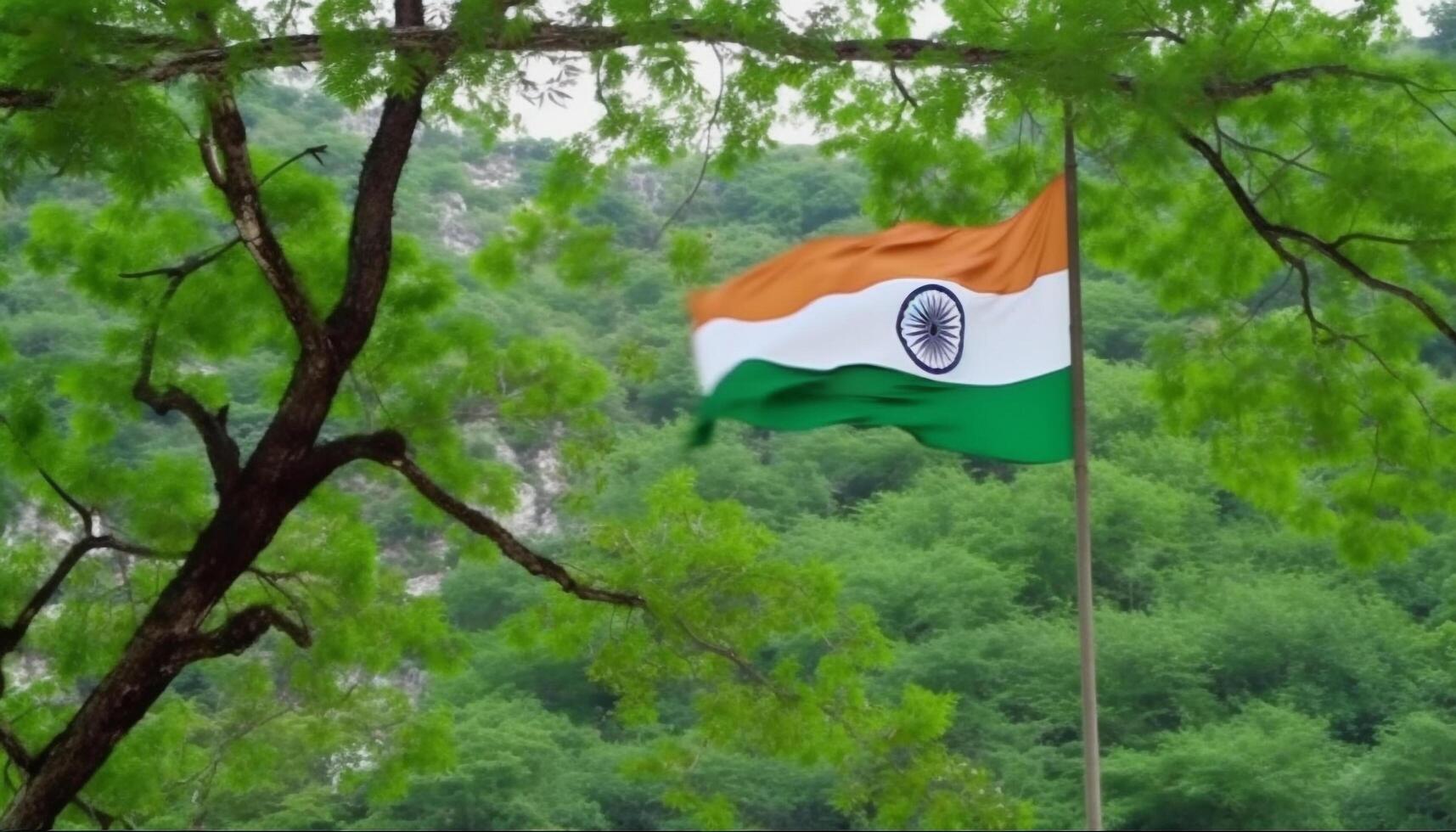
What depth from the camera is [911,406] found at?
456cm

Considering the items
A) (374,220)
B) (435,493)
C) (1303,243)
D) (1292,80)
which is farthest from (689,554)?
(1292,80)

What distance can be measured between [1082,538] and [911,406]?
2.63ft

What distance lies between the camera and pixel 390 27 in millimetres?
5344

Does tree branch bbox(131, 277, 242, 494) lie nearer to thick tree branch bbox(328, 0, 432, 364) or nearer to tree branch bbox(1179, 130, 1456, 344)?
thick tree branch bbox(328, 0, 432, 364)

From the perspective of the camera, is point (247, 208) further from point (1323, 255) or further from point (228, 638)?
point (1323, 255)

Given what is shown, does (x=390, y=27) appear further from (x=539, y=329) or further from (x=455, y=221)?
(x=455, y=221)

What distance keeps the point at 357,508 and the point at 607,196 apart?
1164 inches

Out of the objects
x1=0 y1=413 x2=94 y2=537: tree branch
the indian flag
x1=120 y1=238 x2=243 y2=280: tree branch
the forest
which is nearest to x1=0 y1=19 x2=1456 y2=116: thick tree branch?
the forest

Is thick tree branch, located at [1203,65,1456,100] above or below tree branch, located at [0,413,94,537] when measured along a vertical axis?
above

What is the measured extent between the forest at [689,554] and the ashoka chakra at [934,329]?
1.50 metres

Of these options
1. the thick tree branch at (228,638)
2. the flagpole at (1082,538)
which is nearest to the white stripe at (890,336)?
the flagpole at (1082,538)

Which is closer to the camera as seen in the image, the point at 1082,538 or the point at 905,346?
the point at 1082,538

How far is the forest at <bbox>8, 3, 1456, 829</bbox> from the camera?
23.1 feet

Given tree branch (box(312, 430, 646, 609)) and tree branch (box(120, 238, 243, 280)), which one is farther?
tree branch (box(120, 238, 243, 280))
